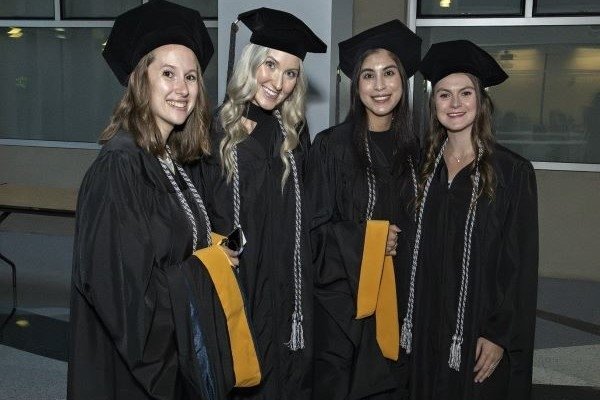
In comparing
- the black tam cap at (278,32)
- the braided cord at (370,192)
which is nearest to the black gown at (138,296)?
the black tam cap at (278,32)

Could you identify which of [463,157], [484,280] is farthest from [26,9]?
[484,280]

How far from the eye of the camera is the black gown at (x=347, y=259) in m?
2.75

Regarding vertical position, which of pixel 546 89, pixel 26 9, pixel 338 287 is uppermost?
pixel 26 9

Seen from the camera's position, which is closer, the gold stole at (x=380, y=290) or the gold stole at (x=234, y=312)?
the gold stole at (x=234, y=312)

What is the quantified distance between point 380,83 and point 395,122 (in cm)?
22

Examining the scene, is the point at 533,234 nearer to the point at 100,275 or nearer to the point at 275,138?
the point at 275,138

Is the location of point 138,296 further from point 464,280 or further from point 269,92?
point 464,280

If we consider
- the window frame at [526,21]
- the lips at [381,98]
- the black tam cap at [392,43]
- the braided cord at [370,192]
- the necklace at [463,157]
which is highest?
the window frame at [526,21]

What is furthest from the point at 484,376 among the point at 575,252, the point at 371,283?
the point at 575,252

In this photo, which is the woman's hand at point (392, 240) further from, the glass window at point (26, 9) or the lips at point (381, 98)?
the glass window at point (26, 9)

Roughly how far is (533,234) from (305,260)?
0.91 m

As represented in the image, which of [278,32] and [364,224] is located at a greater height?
[278,32]

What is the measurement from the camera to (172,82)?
2.04m

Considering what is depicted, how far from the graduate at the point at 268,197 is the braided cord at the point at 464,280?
59 cm
